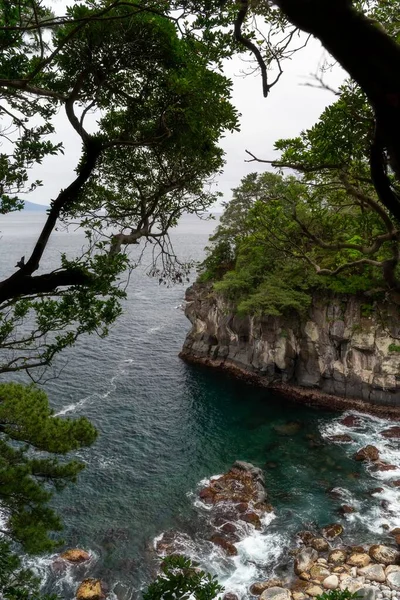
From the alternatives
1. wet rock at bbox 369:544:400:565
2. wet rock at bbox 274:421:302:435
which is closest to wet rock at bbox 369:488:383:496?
wet rock at bbox 369:544:400:565

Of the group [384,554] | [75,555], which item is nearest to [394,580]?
[384,554]

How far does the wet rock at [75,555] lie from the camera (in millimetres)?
18438

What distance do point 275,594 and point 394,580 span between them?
4.85 metres

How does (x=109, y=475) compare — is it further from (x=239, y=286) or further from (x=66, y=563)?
(x=239, y=286)

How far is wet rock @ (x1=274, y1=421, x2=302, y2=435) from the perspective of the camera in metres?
29.1

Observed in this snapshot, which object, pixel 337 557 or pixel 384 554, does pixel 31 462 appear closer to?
pixel 337 557

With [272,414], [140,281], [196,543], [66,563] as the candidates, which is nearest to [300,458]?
[272,414]

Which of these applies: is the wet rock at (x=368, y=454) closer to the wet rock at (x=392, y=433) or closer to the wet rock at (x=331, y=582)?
the wet rock at (x=392, y=433)

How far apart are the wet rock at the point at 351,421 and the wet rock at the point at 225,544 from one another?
44.7ft

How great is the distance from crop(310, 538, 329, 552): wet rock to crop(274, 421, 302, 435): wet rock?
9963 millimetres

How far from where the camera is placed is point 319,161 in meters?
8.04

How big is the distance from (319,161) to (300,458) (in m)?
22.3

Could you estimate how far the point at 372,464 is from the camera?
998 inches

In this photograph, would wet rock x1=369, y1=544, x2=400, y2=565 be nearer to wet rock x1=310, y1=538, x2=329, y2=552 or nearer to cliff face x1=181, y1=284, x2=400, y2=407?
wet rock x1=310, y1=538, x2=329, y2=552
